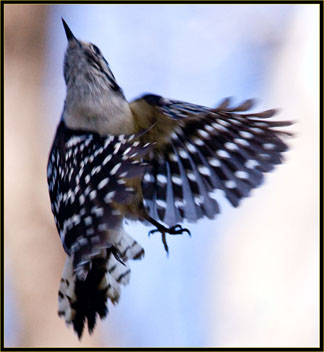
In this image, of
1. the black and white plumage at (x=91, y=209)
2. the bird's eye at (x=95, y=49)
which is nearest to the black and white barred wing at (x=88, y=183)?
the black and white plumage at (x=91, y=209)

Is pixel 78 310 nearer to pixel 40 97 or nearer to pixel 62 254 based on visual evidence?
pixel 62 254

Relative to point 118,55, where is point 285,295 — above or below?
below

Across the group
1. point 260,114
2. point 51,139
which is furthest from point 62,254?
point 260,114

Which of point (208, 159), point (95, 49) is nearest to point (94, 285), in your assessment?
point (208, 159)

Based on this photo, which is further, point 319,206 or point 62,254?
point 319,206

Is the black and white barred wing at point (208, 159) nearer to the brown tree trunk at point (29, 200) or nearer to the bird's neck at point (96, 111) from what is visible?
the bird's neck at point (96, 111)

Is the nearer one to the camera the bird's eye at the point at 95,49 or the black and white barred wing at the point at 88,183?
the black and white barred wing at the point at 88,183
